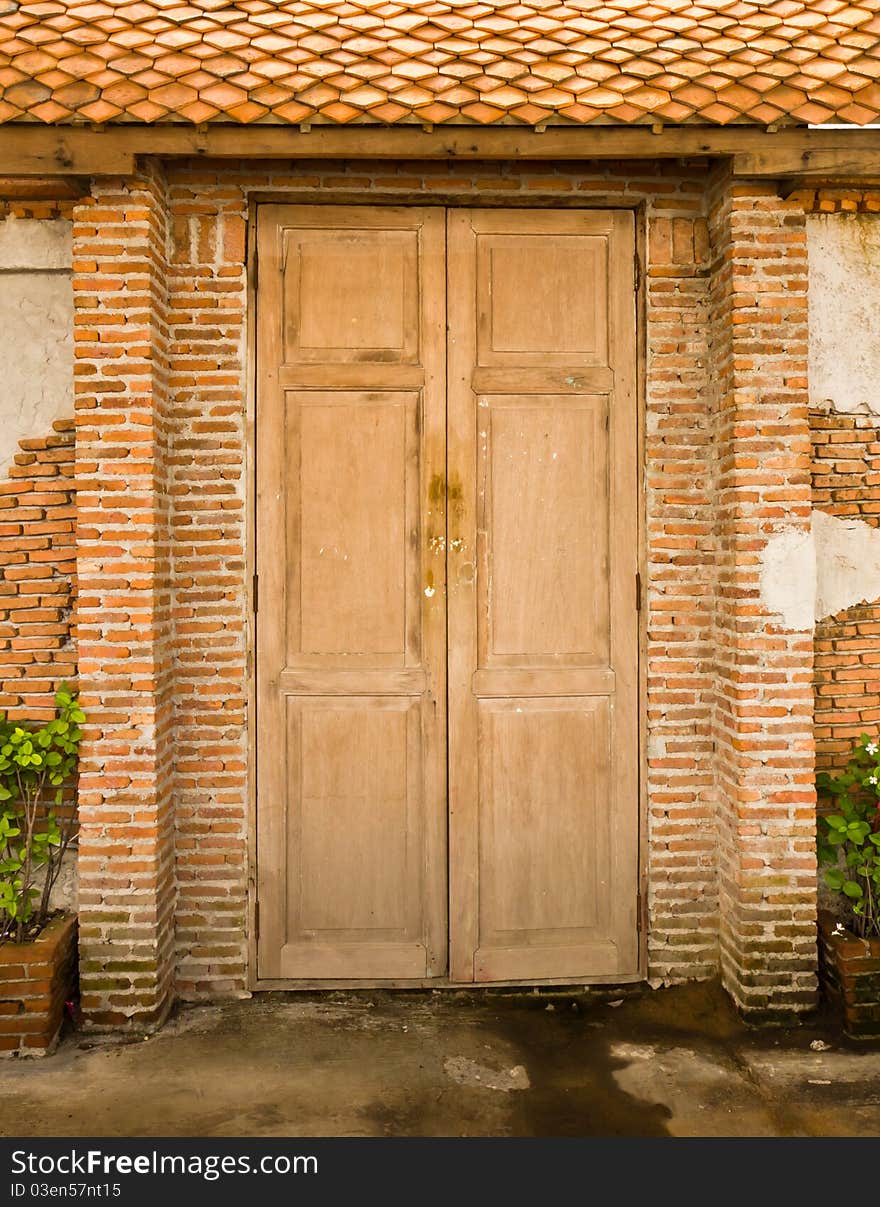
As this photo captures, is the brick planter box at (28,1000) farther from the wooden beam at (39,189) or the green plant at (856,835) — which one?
the green plant at (856,835)

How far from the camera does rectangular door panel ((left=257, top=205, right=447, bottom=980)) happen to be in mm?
4473

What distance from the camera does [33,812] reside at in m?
4.30

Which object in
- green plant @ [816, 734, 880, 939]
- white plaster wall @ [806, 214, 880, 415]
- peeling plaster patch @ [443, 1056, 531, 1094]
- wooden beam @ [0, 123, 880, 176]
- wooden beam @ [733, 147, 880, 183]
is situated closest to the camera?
peeling plaster patch @ [443, 1056, 531, 1094]

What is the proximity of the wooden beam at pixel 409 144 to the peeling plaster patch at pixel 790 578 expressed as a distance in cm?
160

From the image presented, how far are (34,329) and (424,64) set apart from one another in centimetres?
216

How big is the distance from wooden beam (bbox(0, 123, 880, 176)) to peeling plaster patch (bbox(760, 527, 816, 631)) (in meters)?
1.60

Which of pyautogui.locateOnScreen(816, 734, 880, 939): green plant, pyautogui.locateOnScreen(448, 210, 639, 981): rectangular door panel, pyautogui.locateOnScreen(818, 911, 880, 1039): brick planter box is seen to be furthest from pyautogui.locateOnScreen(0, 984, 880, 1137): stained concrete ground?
pyautogui.locateOnScreen(816, 734, 880, 939): green plant

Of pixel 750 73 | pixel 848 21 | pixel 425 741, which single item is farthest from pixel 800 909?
pixel 848 21

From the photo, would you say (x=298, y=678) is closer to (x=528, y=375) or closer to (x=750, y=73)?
(x=528, y=375)

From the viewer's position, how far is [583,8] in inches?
168

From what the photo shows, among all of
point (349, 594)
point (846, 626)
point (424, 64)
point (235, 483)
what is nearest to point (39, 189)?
point (235, 483)

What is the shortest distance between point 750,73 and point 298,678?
330 cm

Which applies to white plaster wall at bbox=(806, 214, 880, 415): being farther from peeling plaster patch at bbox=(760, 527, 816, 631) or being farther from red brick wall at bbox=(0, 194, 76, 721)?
red brick wall at bbox=(0, 194, 76, 721)

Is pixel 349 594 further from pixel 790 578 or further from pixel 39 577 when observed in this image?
pixel 790 578
